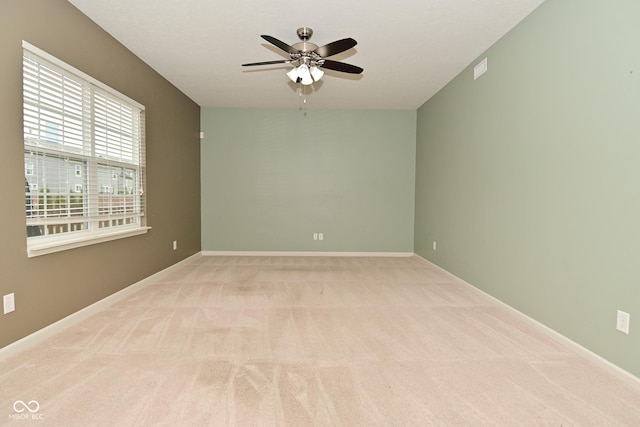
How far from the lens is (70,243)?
2.52 metres

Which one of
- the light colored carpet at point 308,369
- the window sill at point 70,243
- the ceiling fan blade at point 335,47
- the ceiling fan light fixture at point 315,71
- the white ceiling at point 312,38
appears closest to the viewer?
the light colored carpet at point 308,369

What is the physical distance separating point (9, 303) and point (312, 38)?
132 inches

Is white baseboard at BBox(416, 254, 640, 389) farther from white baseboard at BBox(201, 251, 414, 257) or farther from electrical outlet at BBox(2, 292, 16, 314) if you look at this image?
electrical outlet at BBox(2, 292, 16, 314)

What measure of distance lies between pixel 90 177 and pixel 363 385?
2.96m

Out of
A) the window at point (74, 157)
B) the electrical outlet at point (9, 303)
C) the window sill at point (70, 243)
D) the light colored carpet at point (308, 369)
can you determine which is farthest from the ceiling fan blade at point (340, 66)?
the electrical outlet at point (9, 303)

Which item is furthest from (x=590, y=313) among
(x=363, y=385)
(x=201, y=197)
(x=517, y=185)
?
(x=201, y=197)

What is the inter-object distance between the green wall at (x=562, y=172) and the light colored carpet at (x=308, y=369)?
367mm

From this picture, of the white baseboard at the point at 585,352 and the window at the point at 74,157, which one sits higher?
the window at the point at 74,157

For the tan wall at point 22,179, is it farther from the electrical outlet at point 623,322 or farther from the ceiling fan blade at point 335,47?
the electrical outlet at point 623,322

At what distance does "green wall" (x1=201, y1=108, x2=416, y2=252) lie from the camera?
572 cm

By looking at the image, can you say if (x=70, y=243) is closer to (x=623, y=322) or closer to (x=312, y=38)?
(x=312, y=38)

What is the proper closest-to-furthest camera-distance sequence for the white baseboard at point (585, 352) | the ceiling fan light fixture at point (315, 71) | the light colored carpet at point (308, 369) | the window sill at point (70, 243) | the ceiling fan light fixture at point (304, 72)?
the light colored carpet at point (308, 369), the white baseboard at point (585, 352), the window sill at point (70, 243), the ceiling fan light fixture at point (304, 72), the ceiling fan light fixture at point (315, 71)

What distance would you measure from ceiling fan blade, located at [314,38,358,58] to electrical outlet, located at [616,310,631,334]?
263cm

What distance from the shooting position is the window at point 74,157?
2.26m
